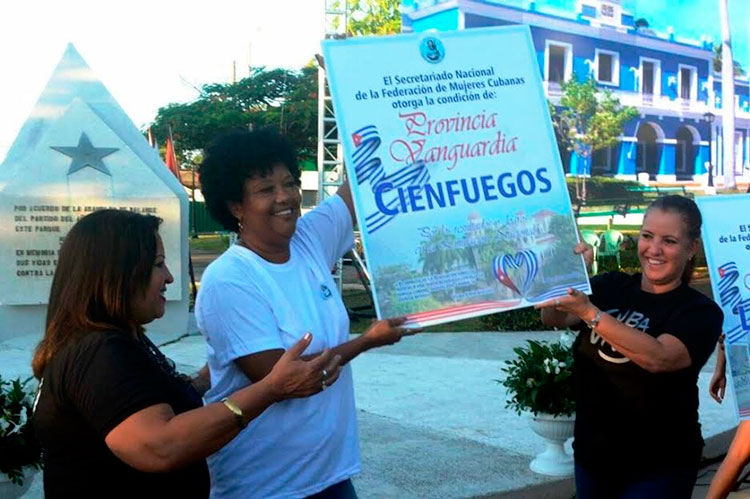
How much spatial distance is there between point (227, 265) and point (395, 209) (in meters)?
0.53

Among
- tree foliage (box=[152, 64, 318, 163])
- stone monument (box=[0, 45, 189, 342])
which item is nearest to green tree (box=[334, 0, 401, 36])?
tree foliage (box=[152, 64, 318, 163])

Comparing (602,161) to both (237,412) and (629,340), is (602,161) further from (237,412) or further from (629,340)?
(237,412)

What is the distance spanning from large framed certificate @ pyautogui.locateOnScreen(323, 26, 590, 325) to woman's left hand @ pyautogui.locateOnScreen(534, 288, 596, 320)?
0.10 feet

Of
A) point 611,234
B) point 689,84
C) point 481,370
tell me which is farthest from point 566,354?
point 689,84

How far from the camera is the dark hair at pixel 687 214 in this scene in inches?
112

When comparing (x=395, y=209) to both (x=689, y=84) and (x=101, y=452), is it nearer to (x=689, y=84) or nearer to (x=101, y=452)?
(x=101, y=452)

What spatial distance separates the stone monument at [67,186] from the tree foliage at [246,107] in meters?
18.6

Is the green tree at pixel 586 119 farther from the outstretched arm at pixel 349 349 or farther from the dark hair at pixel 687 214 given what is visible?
the outstretched arm at pixel 349 349

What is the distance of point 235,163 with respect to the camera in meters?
2.55

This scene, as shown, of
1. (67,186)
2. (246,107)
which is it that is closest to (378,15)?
(246,107)

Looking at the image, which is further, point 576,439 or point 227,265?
point 576,439

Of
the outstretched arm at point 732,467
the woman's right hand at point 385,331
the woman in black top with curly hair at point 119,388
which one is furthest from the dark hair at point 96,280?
the outstretched arm at point 732,467

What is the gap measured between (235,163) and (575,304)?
3.59 feet

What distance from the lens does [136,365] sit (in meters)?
1.95
